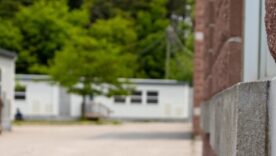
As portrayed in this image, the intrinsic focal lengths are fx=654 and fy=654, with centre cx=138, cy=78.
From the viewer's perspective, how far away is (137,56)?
52156 millimetres

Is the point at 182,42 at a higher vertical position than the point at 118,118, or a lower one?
higher

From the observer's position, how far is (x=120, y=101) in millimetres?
44281

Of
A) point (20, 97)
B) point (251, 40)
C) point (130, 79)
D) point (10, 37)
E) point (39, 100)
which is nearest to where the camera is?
point (251, 40)

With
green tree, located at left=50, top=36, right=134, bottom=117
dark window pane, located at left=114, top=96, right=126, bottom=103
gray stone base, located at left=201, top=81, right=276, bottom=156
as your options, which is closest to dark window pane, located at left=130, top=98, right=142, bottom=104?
dark window pane, located at left=114, top=96, right=126, bottom=103

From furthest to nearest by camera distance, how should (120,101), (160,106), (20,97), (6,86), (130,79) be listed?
1. (120,101)
2. (160,106)
3. (130,79)
4. (20,97)
5. (6,86)

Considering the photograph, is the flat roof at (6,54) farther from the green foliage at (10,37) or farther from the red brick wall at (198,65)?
the green foliage at (10,37)

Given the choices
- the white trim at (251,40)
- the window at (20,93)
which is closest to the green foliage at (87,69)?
the window at (20,93)

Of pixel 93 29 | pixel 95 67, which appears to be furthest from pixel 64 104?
pixel 93 29

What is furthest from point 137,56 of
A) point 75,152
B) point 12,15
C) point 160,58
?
point 75,152

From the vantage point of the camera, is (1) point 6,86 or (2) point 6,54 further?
(1) point 6,86

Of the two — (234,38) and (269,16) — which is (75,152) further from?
(269,16)

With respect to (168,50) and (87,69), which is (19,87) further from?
(168,50)

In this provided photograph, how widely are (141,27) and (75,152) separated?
133 feet

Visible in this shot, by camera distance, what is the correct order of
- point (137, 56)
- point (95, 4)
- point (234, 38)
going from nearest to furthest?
1. point (234, 38)
2. point (137, 56)
3. point (95, 4)
